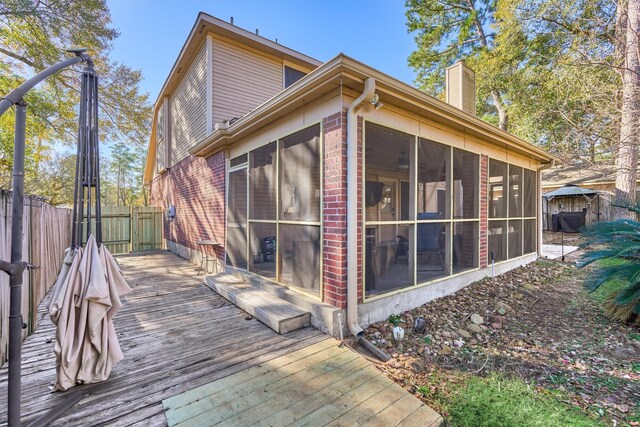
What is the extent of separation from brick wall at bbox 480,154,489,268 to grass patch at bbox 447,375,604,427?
10.9 feet

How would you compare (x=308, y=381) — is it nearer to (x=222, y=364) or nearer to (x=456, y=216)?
(x=222, y=364)

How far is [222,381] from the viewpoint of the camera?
241 cm

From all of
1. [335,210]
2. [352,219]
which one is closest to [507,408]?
[352,219]

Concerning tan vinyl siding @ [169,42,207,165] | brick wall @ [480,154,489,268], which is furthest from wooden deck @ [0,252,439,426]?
tan vinyl siding @ [169,42,207,165]

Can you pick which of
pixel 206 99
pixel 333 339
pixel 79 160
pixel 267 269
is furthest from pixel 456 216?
pixel 206 99

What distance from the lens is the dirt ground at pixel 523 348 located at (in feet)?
8.06

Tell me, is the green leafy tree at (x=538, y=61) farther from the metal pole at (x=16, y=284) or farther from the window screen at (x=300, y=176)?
the metal pole at (x=16, y=284)

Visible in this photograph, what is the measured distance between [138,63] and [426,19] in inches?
560

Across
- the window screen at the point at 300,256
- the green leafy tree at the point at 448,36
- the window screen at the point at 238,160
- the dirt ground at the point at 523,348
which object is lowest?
the dirt ground at the point at 523,348

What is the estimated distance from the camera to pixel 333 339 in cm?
316

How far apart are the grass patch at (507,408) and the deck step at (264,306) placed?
180 cm

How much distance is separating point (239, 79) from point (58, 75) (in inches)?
289

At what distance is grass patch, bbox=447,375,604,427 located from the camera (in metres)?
2.05

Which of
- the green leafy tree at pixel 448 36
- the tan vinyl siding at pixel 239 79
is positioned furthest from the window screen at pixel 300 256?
the green leafy tree at pixel 448 36
